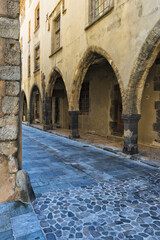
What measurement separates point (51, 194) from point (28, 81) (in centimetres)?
1392

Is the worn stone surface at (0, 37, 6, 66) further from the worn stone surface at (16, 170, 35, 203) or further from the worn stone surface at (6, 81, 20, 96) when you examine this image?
the worn stone surface at (16, 170, 35, 203)

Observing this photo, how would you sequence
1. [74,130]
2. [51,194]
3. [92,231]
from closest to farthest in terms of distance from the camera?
1. [92,231]
2. [51,194]
3. [74,130]

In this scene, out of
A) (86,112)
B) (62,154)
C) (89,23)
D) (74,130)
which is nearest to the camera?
(62,154)

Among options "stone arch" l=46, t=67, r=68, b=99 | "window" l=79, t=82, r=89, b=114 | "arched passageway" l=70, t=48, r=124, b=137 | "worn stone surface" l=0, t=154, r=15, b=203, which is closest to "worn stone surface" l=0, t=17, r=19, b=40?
"worn stone surface" l=0, t=154, r=15, b=203

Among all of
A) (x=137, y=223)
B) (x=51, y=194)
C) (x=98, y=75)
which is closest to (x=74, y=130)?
(x=98, y=75)

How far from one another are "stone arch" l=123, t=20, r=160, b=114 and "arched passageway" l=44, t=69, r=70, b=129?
6.06 meters

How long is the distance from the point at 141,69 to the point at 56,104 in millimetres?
9125

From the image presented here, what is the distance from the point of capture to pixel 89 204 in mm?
2537

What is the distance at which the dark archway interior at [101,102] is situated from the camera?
817 centimetres

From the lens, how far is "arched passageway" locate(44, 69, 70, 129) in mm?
10766

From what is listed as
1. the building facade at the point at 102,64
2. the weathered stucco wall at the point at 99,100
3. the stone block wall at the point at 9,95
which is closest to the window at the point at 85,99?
the building facade at the point at 102,64

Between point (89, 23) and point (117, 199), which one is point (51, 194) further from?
point (89, 23)

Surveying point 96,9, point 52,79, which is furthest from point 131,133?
point 52,79

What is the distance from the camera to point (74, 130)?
8023 millimetres
